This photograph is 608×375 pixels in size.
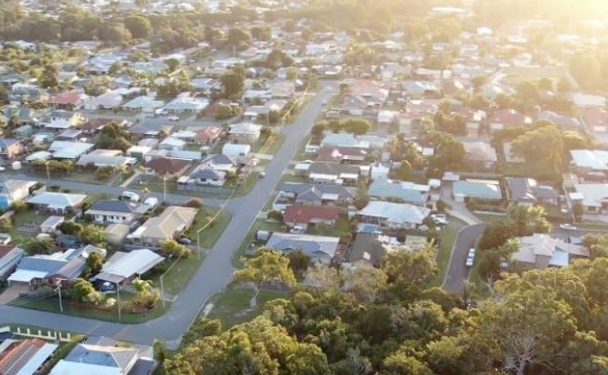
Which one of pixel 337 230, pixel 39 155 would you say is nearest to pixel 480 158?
pixel 337 230

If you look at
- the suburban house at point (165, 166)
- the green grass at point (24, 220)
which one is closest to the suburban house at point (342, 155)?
the suburban house at point (165, 166)

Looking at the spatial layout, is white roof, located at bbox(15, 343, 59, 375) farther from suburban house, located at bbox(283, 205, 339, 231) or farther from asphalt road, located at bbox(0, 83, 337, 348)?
suburban house, located at bbox(283, 205, 339, 231)

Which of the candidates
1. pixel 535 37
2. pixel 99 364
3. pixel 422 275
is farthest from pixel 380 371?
pixel 535 37

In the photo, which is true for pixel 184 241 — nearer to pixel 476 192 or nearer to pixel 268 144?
pixel 268 144

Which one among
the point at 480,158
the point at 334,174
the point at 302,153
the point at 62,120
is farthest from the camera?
the point at 62,120

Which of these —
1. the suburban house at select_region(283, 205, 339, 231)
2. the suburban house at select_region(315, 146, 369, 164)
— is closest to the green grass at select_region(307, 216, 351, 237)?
the suburban house at select_region(283, 205, 339, 231)

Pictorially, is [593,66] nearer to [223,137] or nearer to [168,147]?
[223,137]
